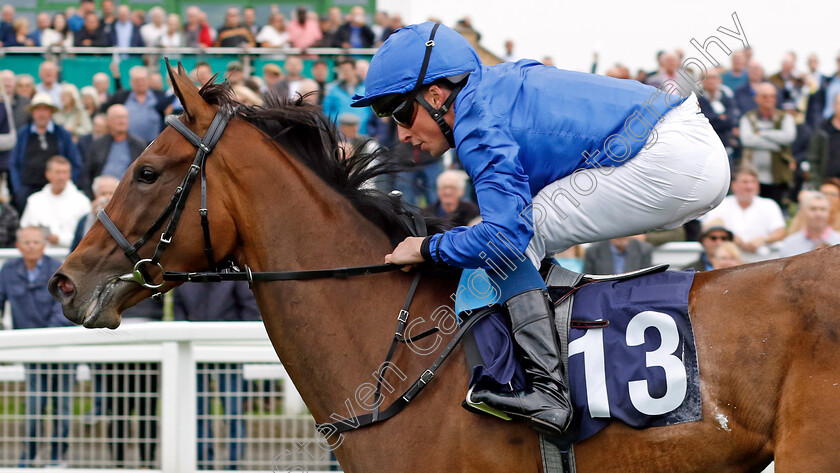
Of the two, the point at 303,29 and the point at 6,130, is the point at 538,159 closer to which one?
the point at 6,130

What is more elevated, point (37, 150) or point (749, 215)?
point (37, 150)

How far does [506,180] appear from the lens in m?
2.69

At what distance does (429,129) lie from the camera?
3.00 metres

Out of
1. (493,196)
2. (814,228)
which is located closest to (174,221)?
(493,196)

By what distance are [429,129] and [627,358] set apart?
0.97m

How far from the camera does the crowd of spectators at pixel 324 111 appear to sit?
5785 mm

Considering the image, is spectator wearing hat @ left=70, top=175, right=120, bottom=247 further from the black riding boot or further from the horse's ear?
the black riding boot

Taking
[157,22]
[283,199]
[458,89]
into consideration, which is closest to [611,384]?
[458,89]

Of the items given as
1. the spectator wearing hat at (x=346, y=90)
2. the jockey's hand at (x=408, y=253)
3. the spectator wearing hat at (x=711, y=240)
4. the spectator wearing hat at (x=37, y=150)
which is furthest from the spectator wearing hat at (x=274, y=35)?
the jockey's hand at (x=408, y=253)

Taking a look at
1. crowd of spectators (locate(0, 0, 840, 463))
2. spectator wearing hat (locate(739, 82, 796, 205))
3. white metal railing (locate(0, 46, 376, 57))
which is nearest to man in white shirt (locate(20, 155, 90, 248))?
crowd of spectators (locate(0, 0, 840, 463))

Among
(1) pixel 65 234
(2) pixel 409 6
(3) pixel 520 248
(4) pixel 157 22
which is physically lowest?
(3) pixel 520 248

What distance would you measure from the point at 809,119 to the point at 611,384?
7.54 m

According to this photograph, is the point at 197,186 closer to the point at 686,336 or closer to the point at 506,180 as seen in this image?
the point at 506,180

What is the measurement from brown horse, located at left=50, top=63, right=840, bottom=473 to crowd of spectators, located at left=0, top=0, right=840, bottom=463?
0.92ft
